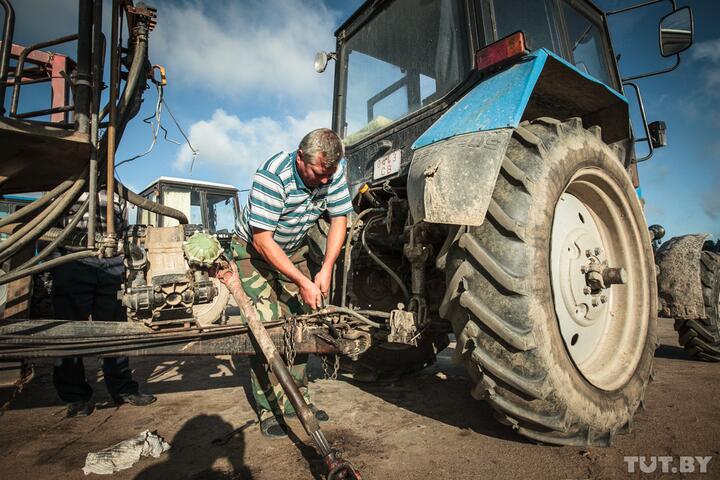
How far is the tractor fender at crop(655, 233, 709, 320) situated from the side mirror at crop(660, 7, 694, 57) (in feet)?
4.97

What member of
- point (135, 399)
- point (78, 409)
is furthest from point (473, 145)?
point (78, 409)

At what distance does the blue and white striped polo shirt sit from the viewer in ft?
7.01

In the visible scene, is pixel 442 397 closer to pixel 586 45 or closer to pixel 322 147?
pixel 322 147

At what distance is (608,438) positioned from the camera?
68.1 inches

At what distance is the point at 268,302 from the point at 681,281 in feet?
10.4

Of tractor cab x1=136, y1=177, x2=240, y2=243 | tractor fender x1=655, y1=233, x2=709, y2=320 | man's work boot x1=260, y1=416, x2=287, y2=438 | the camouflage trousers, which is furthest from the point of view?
tractor cab x1=136, y1=177, x2=240, y2=243

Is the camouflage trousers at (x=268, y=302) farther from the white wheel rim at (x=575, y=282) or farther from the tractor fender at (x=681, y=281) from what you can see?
the tractor fender at (x=681, y=281)

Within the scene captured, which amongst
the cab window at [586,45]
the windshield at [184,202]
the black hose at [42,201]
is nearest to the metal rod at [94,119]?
the black hose at [42,201]

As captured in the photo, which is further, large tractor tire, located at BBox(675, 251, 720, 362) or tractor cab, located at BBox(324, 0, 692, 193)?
large tractor tire, located at BBox(675, 251, 720, 362)

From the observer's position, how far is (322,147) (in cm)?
209

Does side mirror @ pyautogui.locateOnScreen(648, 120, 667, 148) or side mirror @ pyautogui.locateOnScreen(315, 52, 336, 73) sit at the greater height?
side mirror @ pyautogui.locateOnScreen(315, 52, 336, 73)

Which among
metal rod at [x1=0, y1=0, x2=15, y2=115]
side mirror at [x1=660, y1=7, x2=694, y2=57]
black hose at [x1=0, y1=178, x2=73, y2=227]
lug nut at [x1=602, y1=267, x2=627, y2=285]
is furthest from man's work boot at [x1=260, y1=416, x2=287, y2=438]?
side mirror at [x1=660, y1=7, x2=694, y2=57]

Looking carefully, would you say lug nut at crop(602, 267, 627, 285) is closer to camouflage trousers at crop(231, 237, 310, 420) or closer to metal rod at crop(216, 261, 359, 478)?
Result: metal rod at crop(216, 261, 359, 478)

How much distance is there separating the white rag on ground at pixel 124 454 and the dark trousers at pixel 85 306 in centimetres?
94
